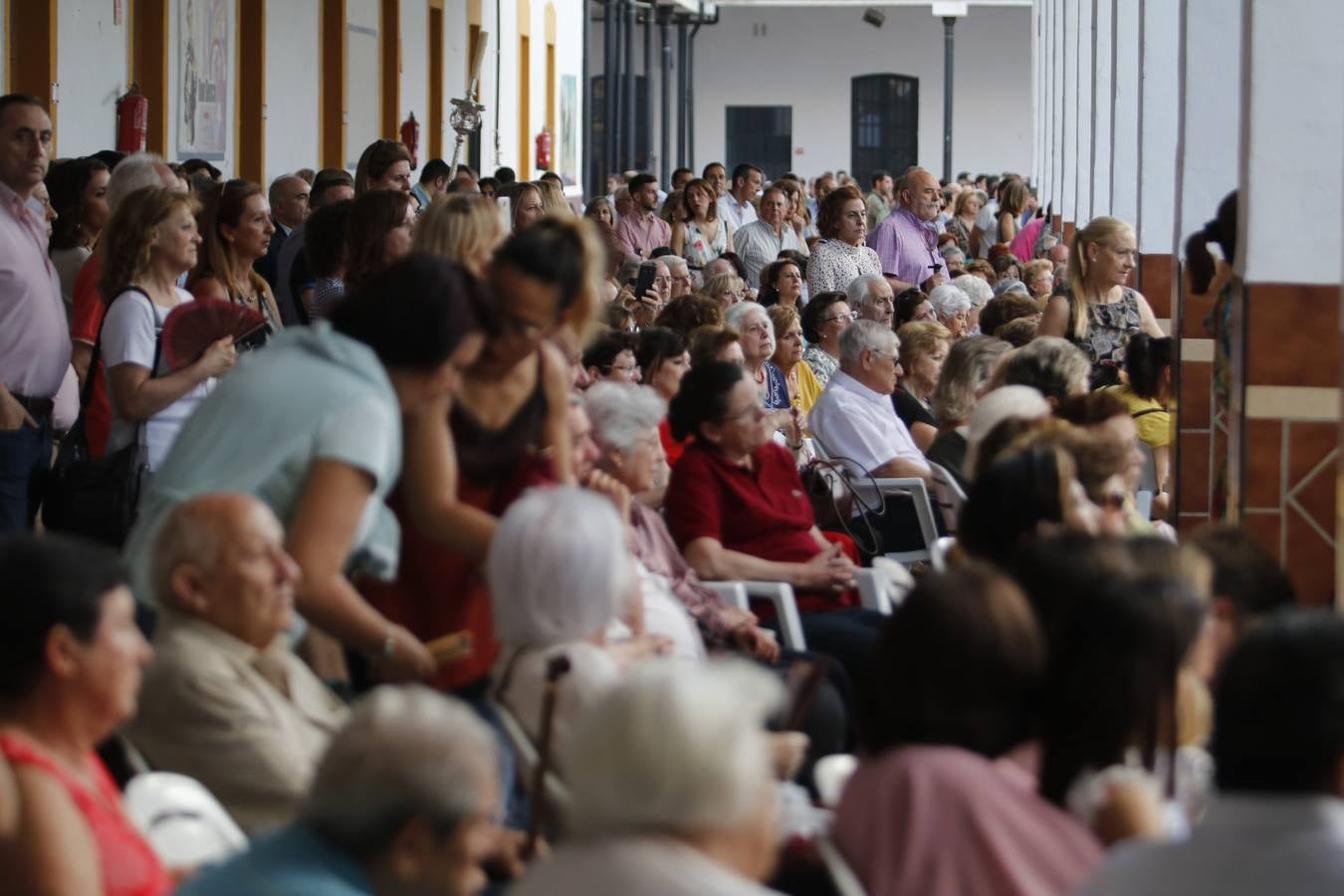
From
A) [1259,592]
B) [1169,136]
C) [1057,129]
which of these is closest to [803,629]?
[1259,592]

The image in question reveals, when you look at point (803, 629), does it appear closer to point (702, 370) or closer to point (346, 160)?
point (702, 370)

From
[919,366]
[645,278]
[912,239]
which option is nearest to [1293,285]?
[919,366]

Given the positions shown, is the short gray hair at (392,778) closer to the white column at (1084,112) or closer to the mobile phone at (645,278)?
the mobile phone at (645,278)

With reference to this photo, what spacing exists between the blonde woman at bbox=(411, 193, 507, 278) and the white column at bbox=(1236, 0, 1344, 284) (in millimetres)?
2408

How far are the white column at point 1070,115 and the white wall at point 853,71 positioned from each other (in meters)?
16.2

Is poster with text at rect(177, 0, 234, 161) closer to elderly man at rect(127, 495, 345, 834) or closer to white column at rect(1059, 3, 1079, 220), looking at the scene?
white column at rect(1059, 3, 1079, 220)

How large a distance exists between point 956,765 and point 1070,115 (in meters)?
18.4

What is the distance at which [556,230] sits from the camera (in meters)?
3.78

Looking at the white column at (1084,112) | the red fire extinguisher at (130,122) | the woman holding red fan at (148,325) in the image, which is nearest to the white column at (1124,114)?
the white column at (1084,112)

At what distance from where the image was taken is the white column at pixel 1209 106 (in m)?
8.01

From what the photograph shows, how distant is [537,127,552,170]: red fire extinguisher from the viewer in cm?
2298

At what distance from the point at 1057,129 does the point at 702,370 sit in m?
18.7

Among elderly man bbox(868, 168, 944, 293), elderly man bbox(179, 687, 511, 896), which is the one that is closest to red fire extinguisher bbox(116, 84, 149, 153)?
Result: elderly man bbox(868, 168, 944, 293)

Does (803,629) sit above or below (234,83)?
below
